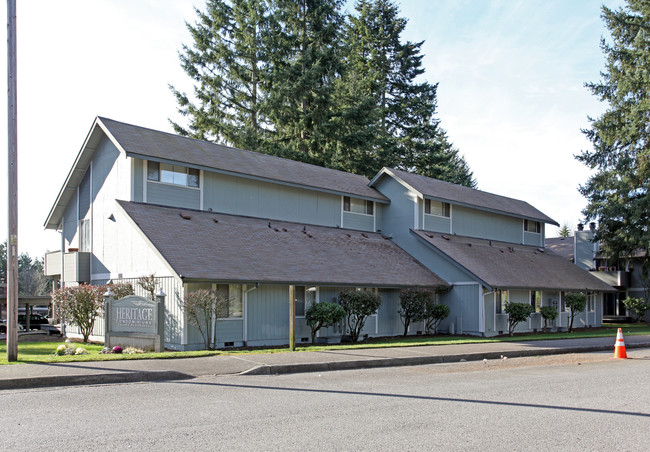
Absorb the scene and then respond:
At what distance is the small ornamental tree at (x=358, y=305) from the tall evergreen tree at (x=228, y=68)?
72.2 feet

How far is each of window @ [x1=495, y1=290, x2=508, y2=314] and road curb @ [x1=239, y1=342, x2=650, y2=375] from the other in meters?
6.77

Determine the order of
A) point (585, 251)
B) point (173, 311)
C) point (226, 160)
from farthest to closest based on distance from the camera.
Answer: point (585, 251) < point (226, 160) < point (173, 311)

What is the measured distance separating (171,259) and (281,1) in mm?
29523

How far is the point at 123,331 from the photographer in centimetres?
1619

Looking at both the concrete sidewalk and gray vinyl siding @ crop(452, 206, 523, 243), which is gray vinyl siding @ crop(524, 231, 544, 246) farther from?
the concrete sidewalk

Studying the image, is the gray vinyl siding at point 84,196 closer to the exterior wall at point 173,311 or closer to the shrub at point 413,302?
the exterior wall at point 173,311

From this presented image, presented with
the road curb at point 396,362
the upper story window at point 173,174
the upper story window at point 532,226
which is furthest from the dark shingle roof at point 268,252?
the upper story window at point 532,226

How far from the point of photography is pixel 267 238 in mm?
22594

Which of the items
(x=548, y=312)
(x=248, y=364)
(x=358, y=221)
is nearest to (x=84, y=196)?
(x=358, y=221)

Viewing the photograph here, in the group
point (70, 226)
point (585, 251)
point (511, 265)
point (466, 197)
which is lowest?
point (511, 265)

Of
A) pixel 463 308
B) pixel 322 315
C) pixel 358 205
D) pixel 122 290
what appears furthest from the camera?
pixel 358 205

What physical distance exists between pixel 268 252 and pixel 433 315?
7.90 metres

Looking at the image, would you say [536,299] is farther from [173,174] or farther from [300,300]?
[173,174]

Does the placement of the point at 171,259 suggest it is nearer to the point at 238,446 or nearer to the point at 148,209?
the point at 148,209
